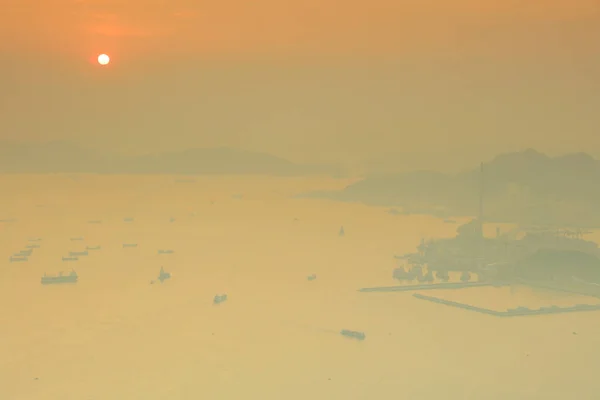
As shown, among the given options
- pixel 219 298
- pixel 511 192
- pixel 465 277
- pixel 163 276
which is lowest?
pixel 219 298

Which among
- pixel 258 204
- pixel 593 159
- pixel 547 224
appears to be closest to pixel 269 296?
pixel 258 204

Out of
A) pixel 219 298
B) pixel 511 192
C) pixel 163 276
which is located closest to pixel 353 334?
pixel 219 298

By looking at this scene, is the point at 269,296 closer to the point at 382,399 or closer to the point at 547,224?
the point at 382,399

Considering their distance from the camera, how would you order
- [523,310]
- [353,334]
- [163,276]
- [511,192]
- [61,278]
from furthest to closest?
1. [511,192]
2. [163,276]
3. [61,278]
4. [523,310]
5. [353,334]

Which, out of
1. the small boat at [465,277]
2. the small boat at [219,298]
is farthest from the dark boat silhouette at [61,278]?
the small boat at [465,277]

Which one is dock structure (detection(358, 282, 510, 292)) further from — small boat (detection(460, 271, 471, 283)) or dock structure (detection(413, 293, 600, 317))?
dock structure (detection(413, 293, 600, 317))

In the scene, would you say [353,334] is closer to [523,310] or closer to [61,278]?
[523,310]
